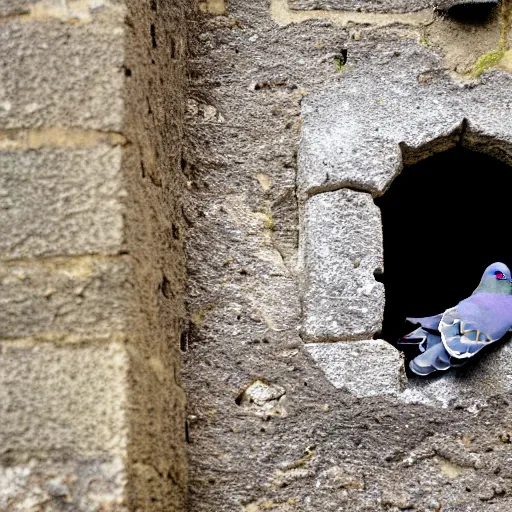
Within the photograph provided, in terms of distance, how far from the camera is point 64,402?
2141 mm

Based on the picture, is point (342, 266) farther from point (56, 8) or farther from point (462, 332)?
point (56, 8)

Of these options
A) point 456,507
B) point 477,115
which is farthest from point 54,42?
point 456,507

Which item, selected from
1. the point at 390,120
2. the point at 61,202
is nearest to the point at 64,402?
the point at 61,202

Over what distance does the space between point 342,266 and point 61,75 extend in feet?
3.21

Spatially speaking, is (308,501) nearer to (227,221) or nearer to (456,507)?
(456,507)

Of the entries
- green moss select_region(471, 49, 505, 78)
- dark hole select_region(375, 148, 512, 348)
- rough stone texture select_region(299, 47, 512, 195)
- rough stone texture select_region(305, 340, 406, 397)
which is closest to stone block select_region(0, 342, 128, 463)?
rough stone texture select_region(305, 340, 406, 397)

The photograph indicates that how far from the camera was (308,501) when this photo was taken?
8.35 ft

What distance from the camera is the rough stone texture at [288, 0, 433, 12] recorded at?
311cm

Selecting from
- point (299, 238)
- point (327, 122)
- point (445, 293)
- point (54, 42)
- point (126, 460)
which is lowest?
point (445, 293)

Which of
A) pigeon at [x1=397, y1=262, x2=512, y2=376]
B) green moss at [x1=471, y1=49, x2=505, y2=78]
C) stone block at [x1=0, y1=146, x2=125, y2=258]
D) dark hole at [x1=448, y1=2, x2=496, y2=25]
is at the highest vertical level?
dark hole at [x1=448, y1=2, x2=496, y2=25]

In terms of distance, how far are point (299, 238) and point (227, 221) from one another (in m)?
0.23

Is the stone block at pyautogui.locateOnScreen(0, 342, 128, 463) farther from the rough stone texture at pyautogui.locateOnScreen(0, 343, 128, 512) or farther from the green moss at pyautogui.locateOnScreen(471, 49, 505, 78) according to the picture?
the green moss at pyautogui.locateOnScreen(471, 49, 505, 78)

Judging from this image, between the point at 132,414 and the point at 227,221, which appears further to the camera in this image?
the point at 227,221

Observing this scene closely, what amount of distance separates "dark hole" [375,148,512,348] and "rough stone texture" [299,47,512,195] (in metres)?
0.45
